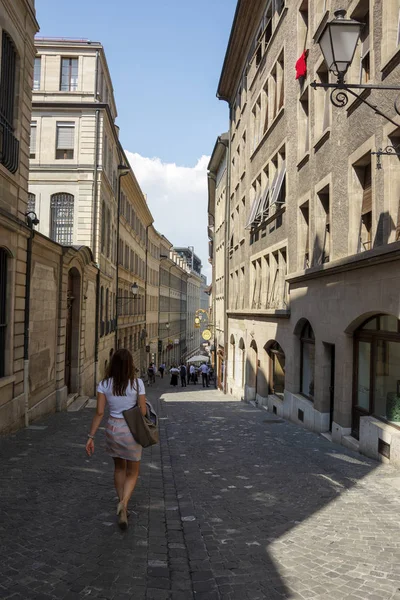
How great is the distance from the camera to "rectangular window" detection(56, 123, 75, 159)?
1019 inches

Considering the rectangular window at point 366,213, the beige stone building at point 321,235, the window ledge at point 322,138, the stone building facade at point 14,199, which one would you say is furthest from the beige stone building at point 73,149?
the rectangular window at point 366,213

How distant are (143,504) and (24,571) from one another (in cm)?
207

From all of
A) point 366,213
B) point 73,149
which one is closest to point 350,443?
point 366,213

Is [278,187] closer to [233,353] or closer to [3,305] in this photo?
[3,305]

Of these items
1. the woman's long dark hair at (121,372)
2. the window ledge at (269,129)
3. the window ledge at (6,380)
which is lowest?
the window ledge at (6,380)

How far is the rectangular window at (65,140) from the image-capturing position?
25875 millimetres

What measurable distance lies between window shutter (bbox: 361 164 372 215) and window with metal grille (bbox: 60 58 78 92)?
19.8 m

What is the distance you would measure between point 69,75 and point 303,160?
16.7 m

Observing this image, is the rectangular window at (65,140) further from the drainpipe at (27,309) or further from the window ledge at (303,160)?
the drainpipe at (27,309)

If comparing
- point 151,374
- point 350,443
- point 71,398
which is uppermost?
point 350,443

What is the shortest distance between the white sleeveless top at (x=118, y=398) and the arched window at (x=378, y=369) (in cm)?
553

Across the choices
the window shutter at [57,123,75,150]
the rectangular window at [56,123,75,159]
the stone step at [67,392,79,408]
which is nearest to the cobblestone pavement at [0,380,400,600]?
the stone step at [67,392,79,408]

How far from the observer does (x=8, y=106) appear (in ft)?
36.5

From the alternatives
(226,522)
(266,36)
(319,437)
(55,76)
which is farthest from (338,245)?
(55,76)
